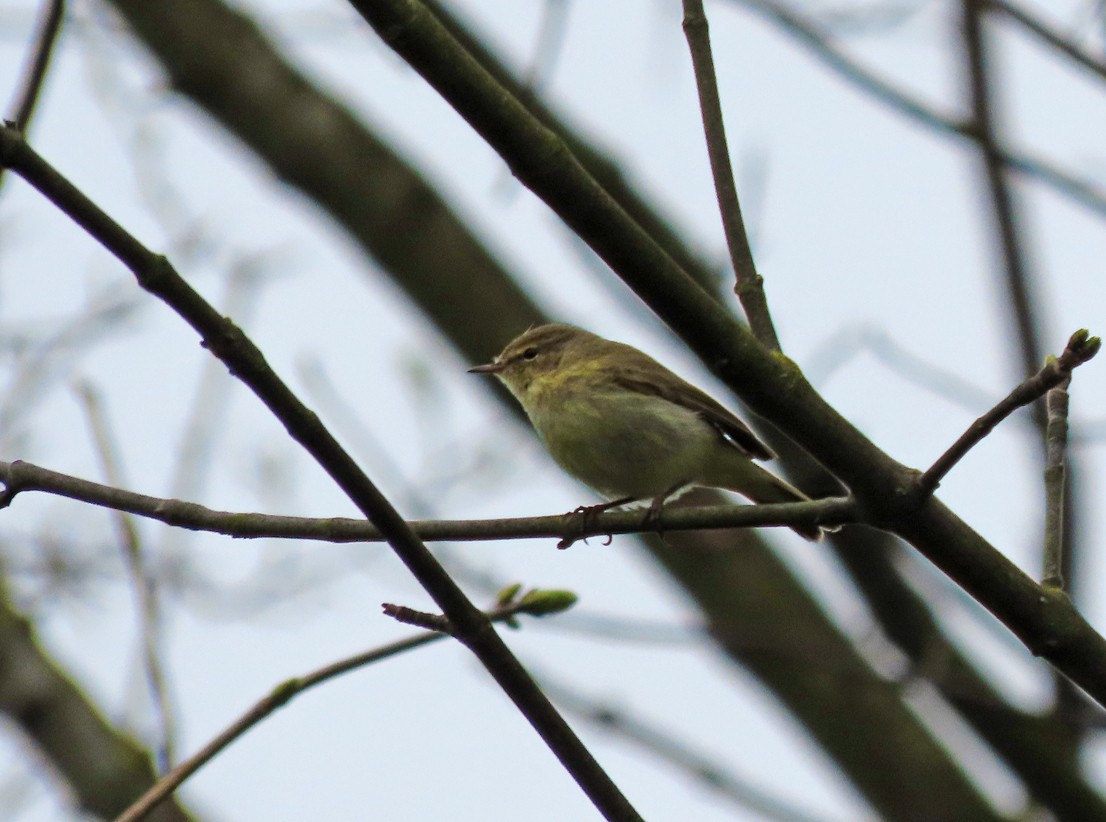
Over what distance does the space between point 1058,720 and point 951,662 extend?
1617mm

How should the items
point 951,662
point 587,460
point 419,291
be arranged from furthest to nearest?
point 419,291, point 951,662, point 587,460

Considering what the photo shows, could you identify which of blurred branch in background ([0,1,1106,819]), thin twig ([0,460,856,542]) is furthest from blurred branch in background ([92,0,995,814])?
thin twig ([0,460,856,542])

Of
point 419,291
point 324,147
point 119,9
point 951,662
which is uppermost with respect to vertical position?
point 119,9

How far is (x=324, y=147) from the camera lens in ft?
25.9

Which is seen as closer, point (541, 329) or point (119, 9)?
point (541, 329)

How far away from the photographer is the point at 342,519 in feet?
8.93

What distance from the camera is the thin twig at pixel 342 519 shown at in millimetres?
2564

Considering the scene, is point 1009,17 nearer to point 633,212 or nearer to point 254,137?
point 633,212

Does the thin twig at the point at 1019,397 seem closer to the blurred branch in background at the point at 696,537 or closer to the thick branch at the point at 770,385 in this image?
the thick branch at the point at 770,385

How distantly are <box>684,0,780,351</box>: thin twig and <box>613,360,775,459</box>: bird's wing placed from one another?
68.5 inches

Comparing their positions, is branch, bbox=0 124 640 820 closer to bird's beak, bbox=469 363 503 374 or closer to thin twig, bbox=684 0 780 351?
thin twig, bbox=684 0 780 351

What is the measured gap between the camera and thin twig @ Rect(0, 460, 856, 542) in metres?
2.56

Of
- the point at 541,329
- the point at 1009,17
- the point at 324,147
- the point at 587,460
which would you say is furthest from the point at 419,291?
the point at 1009,17

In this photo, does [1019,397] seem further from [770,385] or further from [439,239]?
[439,239]
